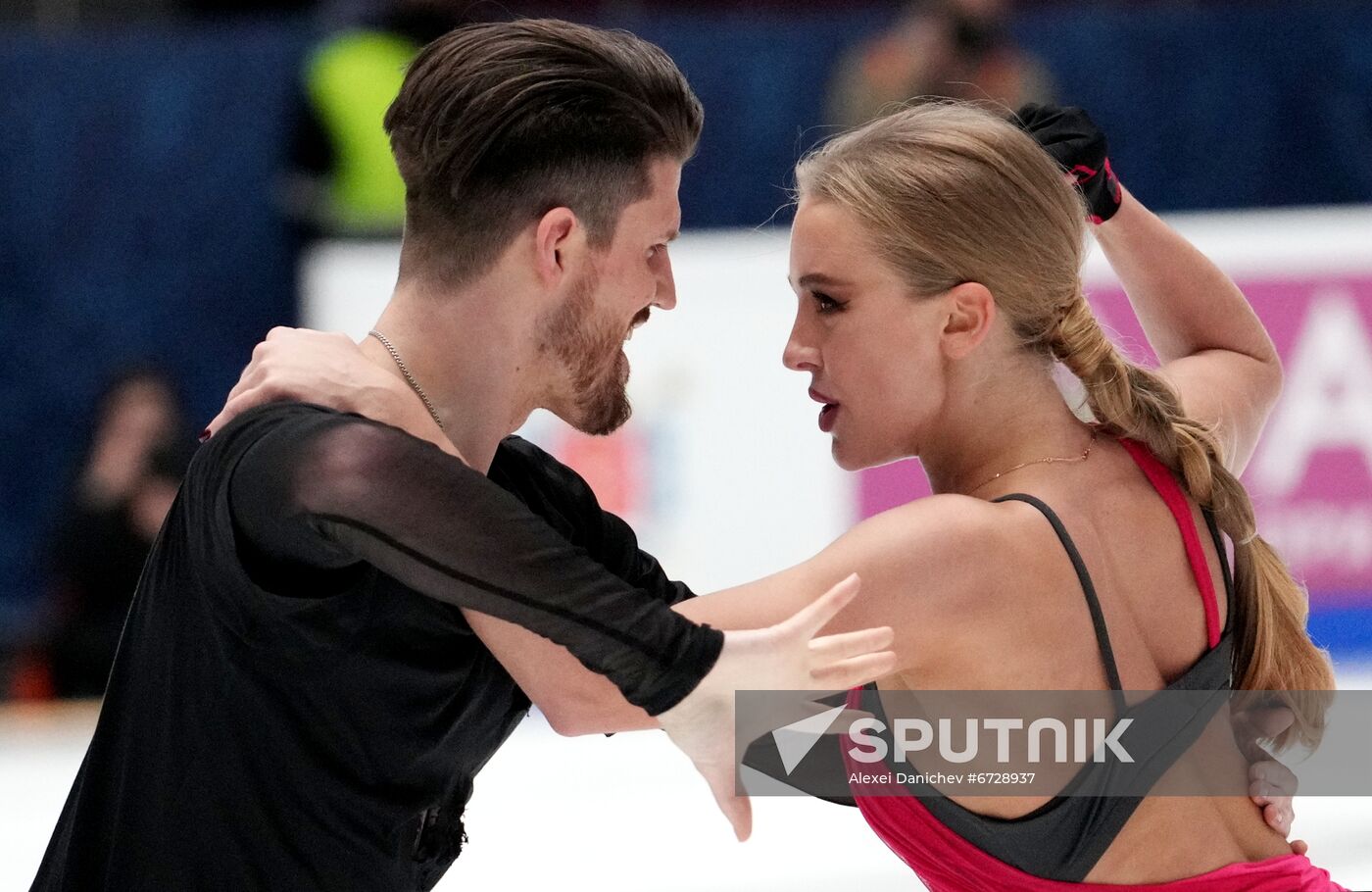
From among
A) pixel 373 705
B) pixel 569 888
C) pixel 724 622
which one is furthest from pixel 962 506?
pixel 569 888

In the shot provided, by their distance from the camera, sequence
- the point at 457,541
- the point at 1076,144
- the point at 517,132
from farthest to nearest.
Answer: the point at 1076,144 < the point at 517,132 < the point at 457,541

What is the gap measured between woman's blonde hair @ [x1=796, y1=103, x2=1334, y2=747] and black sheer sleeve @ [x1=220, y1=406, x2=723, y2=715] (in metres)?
0.74

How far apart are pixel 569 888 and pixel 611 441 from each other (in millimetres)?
2399

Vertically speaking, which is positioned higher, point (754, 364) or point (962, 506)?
point (754, 364)

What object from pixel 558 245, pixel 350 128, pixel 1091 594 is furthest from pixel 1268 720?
pixel 350 128

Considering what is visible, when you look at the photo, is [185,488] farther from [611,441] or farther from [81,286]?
[81,286]

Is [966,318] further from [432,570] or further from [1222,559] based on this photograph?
[432,570]

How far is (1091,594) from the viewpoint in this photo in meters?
2.07

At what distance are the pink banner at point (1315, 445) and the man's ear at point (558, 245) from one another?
12.3 ft

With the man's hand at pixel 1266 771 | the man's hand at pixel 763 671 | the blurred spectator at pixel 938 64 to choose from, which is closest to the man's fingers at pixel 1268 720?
the man's hand at pixel 1266 771

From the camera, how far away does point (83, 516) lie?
231 inches

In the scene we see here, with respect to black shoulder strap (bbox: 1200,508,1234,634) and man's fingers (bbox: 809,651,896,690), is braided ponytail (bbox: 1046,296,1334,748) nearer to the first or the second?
black shoulder strap (bbox: 1200,508,1234,634)

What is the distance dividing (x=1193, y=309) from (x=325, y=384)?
1432mm

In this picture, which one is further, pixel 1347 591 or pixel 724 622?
pixel 1347 591
